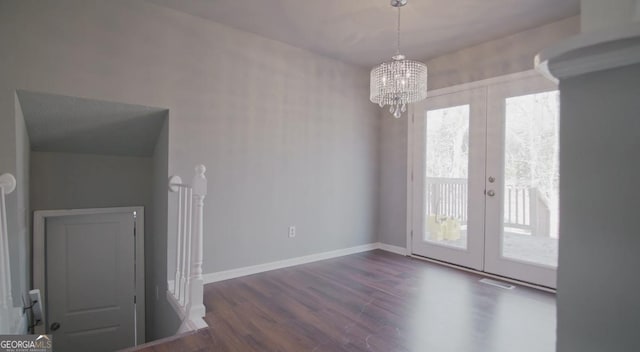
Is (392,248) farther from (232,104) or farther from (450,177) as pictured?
(232,104)

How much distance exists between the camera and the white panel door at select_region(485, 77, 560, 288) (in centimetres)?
302

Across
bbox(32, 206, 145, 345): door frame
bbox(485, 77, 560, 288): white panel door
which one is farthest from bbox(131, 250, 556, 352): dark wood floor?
bbox(32, 206, 145, 345): door frame

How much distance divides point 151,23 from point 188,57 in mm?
386

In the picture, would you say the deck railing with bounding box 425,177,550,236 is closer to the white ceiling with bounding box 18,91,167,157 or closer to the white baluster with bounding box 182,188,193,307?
the white baluster with bounding box 182,188,193,307

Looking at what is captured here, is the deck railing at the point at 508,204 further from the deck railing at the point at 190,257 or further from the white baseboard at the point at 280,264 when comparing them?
the deck railing at the point at 190,257

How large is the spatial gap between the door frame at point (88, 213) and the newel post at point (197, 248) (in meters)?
1.51

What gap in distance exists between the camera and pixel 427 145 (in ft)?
13.2

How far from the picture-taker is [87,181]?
3.15 m

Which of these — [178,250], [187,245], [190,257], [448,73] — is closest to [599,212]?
[190,257]

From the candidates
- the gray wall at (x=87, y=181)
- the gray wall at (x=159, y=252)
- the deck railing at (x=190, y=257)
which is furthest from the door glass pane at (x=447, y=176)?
the gray wall at (x=87, y=181)

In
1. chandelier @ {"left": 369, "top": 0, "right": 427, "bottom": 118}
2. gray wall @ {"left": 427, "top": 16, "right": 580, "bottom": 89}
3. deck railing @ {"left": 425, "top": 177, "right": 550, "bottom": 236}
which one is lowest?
deck railing @ {"left": 425, "top": 177, "right": 550, "bottom": 236}

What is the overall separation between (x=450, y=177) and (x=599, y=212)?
11.6 ft

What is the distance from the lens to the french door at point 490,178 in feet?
10.0

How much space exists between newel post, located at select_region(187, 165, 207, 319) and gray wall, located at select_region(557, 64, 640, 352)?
217 centimetres
